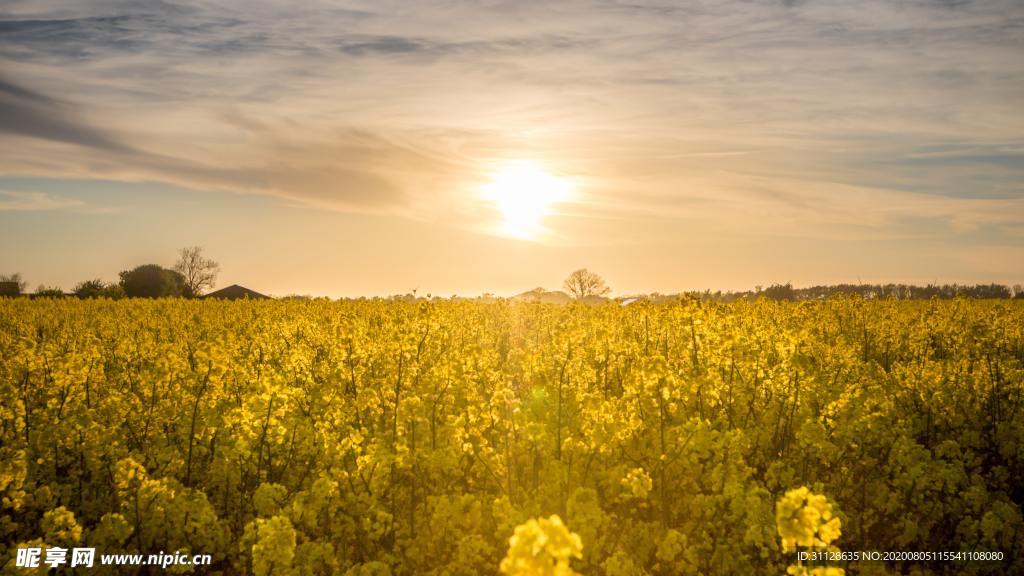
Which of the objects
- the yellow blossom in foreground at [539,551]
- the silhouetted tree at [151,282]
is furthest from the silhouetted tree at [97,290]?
the yellow blossom in foreground at [539,551]

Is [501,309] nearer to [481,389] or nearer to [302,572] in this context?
[481,389]

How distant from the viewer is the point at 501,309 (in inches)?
945

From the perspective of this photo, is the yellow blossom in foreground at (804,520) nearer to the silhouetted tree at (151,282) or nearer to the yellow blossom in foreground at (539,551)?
the yellow blossom in foreground at (539,551)

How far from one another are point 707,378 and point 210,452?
6.27m

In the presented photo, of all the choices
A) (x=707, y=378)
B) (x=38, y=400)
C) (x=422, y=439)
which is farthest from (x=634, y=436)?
(x=38, y=400)

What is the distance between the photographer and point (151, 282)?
57.7 meters

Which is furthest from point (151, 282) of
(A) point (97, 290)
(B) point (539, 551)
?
(B) point (539, 551)

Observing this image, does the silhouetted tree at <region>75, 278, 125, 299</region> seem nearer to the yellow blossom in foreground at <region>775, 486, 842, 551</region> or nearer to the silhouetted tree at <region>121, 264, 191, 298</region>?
the silhouetted tree at <region>121, 264, 191, 298</region>

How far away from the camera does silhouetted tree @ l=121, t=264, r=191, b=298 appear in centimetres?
5660

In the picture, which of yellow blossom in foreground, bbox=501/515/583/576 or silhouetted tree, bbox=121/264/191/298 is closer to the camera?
yellow blossom in foreground, bbox=501/515/583/576

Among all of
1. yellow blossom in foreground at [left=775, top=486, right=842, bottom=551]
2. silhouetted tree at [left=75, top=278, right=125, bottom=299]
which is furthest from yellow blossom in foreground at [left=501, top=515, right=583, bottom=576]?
silhouetted tree at [left=75, top=278, right=125, bottom=299]

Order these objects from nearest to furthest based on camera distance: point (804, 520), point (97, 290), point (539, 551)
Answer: point (539, 551)
point (804, 520)
point (97, 290)

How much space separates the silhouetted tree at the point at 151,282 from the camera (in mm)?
56600

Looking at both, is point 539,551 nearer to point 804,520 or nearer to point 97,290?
point 804,520
